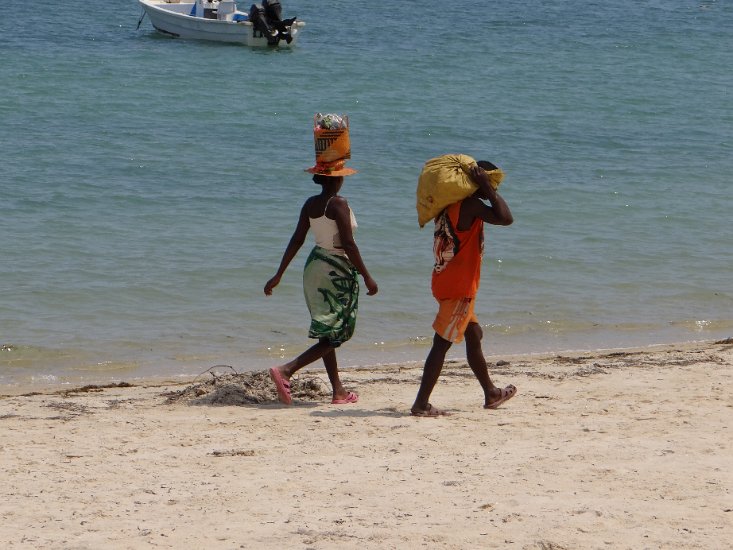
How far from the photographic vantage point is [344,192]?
45.4 ft

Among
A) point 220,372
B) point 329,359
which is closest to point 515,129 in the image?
point 220,372

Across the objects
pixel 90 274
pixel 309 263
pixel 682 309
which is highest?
pixel 309 263

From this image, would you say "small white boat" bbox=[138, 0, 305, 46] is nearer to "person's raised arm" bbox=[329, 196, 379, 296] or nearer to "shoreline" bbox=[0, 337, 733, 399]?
"shoreline" bbox=[0, 337, 733, 399]

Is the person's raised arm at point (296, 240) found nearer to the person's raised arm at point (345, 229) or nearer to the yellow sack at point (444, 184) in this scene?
the person's raised arm at point (345, 229)

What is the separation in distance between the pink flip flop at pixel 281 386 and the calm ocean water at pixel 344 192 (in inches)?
71.5

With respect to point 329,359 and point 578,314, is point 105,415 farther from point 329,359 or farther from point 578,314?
point 578,314

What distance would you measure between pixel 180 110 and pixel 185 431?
1436 centimetres

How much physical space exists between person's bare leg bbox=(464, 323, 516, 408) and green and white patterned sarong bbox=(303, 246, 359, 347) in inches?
25.5

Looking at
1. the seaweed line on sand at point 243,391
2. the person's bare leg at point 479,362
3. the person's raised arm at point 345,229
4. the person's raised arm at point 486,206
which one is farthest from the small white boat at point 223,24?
the person's raised arm at point 486,206

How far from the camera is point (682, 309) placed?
9852mm

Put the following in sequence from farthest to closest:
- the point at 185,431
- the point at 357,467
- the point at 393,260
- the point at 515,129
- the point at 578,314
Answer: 1. the point at 515,129
2. the point at 393,260
3. the point at 578,314
4. the point at 185,431
5. the point at 357,467

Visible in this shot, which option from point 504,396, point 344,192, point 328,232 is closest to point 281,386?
point 328,232

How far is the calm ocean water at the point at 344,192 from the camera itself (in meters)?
9.05

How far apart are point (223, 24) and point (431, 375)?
2340 centimetres
